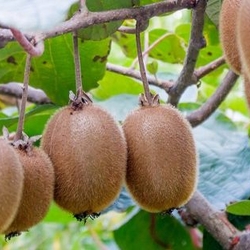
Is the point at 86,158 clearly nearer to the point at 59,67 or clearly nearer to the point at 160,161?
the point at 160,161

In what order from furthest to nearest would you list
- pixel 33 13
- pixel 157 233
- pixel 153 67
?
pixel 157 233 → pixel 153 67 → pixel 33 13

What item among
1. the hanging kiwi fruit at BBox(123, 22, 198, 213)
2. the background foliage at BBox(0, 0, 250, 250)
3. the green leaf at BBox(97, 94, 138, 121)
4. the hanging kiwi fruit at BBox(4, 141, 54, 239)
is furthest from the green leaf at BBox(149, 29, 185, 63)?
the hanging kiwi fruit at BBox(4, 141, 54, 239)

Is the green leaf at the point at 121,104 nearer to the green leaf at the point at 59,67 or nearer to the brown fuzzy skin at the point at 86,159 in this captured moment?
the green leaf at the point at 59,67

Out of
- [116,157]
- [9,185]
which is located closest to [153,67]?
[116,157]

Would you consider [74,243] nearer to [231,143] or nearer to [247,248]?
[231,143]

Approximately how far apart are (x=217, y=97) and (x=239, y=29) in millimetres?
625

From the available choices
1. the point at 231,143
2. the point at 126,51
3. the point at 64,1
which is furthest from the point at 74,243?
the point at 64,1

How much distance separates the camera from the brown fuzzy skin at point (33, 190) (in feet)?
2.89

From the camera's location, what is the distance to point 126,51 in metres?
1.72

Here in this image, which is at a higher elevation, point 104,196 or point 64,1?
point 64,1

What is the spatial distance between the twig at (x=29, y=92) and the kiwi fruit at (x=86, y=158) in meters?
0.52

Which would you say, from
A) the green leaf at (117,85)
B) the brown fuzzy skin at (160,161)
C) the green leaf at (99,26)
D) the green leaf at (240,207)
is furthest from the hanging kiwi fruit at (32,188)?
the green leaf at (117,85)

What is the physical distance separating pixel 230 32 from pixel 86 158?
0.22 meters

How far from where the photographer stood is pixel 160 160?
0.92 m
